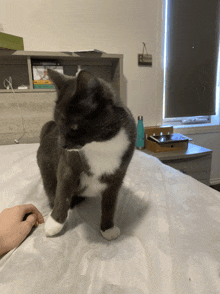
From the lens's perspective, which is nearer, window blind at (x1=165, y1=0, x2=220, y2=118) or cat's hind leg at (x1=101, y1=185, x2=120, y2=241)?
cat's hind leg at (x1=101, y1=185, x2=120, y2=241)

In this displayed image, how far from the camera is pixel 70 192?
0.60 m

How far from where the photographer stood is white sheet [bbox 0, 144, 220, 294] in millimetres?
428

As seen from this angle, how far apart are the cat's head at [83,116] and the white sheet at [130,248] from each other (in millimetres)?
280

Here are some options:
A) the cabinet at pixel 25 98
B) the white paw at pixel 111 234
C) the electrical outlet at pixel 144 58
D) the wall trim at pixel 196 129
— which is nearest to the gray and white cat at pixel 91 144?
the white paw at pixel 111 234

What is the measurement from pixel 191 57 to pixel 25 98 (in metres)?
1.84

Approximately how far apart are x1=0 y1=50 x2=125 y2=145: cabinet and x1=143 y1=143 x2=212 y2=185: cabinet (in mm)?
686

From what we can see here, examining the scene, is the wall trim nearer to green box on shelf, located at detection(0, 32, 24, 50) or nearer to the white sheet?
the white sheet

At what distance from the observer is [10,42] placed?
1.53 metres

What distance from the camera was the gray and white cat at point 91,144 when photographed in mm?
548

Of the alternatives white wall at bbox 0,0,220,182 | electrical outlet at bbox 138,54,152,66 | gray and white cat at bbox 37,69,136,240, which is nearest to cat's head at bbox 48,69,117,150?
gray and white cat at bbox 37,69,136,240

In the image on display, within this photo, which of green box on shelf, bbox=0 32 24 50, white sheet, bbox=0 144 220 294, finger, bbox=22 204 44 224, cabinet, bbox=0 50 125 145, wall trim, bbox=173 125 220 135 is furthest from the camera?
wall trim, bbox=173 125 220 135

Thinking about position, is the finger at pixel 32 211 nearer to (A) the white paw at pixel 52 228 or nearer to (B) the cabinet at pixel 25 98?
(A) the white paw at pixel 52 228

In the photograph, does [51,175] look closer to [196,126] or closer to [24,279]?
[24,279]

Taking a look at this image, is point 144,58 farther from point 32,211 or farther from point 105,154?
point 32,211
